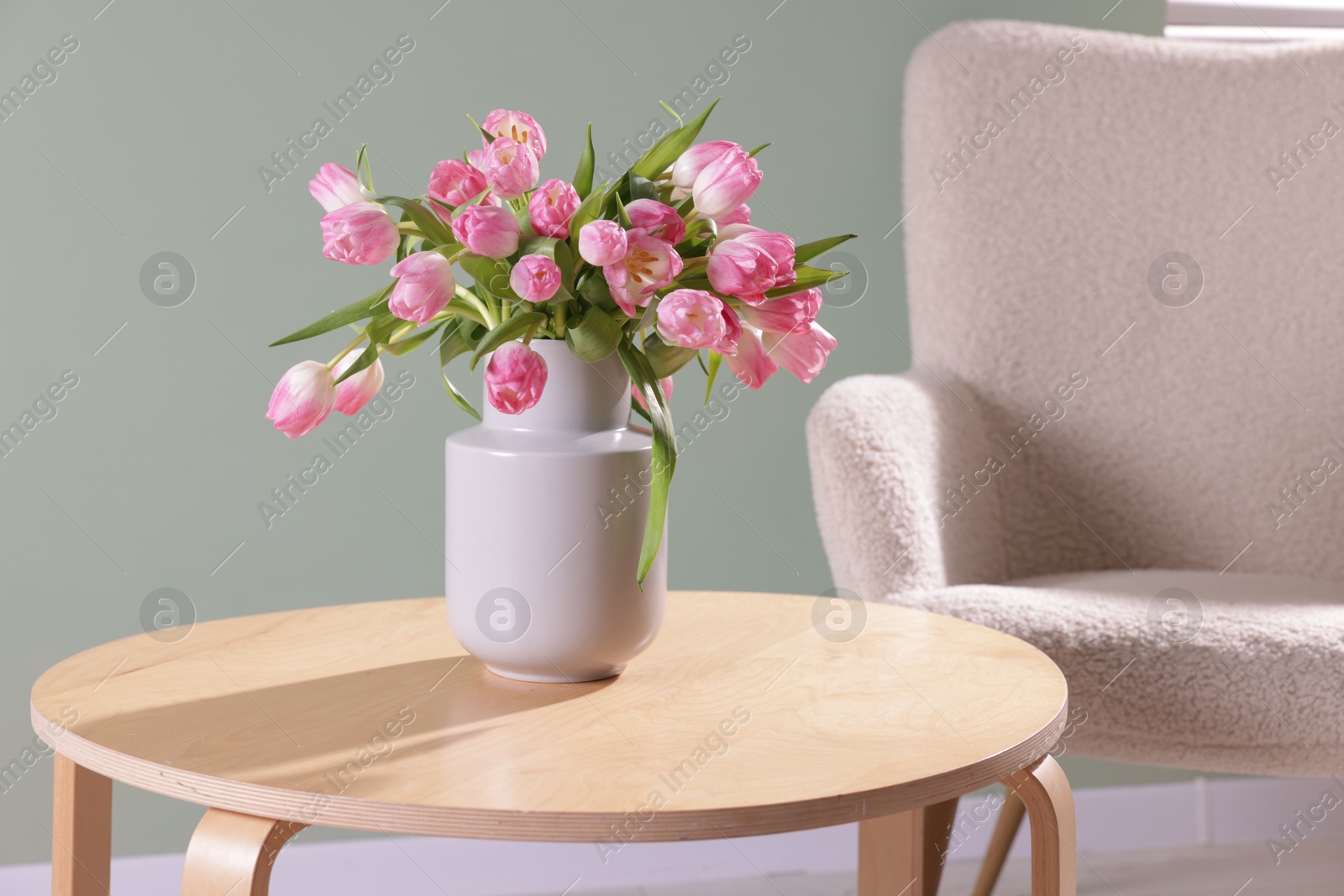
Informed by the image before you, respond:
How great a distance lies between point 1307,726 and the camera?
3.31 feet

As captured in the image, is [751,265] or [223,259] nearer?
[751,265]

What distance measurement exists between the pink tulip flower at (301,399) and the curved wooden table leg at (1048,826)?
48cm

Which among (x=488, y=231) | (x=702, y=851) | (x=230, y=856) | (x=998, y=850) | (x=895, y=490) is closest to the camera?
(x=230, y=856)

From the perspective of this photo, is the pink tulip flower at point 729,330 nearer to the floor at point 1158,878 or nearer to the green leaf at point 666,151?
the green leaf at point 666,151

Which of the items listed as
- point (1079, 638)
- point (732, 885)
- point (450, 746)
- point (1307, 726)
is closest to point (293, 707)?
point (450, 746)

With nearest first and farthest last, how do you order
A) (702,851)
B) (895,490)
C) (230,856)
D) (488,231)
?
(230,856) < (488,231) < (895,490) < (702,851)

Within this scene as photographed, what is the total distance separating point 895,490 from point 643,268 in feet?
1.85

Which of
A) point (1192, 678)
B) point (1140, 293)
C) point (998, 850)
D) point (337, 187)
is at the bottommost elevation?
point (998, 850)

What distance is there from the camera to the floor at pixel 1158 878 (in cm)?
162

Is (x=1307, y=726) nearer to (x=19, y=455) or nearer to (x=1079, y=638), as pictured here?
(x=1079, y=638)

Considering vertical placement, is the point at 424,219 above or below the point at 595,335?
above

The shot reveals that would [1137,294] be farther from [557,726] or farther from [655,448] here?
[557,726]

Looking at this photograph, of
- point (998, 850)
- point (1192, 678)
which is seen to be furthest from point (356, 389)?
point (998, 850)

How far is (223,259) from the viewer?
1.49 metres
